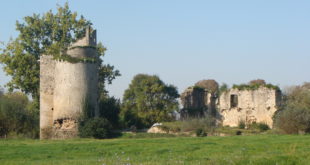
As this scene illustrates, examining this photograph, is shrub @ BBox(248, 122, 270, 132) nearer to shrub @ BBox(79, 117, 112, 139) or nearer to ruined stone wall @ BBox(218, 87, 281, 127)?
ruined stone wall @ BBox(218, 87, 281, 127)

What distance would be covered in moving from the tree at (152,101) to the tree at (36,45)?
15.5ft

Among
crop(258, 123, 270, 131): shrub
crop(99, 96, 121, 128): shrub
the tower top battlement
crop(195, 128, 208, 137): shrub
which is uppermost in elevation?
the tower top battlement

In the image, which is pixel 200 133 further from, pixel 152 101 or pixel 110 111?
pixel 152 101

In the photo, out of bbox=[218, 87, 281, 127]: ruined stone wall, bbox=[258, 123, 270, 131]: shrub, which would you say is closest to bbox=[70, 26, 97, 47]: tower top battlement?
bbox=[218, 87, 281, 127]: ruined stone wall

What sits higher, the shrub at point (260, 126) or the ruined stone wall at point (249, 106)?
the ruined stone wall at point (249, 106)

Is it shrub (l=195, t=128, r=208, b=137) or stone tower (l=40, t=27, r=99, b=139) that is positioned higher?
stone tower (l=40, t=27, r=99, b=139)

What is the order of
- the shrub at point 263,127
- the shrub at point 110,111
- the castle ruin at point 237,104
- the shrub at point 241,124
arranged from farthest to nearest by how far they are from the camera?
the shrub at point 241,124 < the castle ruin at point 237,104 < the shrub at point 110,111 < the shrub at point 263,127

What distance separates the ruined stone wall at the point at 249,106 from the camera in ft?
114

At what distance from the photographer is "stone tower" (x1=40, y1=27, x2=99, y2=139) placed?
27922 millimetres

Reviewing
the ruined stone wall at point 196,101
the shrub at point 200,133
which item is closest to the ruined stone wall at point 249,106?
the ruined stone wall at point 196,101

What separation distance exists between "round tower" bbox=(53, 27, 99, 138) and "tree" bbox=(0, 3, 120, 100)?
545 centimetres

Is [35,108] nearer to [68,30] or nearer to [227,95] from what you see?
[68,30]

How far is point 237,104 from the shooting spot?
126 feet

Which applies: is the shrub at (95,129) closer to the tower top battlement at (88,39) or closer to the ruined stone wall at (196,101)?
the tower top battlement at (88,39)
